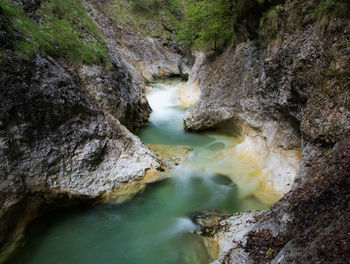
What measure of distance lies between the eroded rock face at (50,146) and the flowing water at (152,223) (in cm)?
50

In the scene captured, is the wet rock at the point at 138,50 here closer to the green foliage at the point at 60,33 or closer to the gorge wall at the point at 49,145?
the green foliage at the point at 60,33

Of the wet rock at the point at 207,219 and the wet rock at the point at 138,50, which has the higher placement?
the wet rock at the point at 138,50

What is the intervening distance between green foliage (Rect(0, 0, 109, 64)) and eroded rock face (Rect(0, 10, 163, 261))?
32.1 inches

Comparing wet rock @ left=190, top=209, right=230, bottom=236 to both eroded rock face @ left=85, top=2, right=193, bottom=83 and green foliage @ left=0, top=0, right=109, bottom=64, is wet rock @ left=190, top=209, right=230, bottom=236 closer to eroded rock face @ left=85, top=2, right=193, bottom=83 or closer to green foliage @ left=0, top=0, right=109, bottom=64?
green foliage @ left=0, top=0, right=109, bottom=64

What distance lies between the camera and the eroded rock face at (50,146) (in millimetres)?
4469

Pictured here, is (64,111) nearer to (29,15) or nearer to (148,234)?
(148,234)

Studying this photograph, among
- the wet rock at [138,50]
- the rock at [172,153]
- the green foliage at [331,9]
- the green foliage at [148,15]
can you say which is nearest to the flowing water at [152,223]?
the rock at [172,153]

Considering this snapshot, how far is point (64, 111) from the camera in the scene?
5.57 meters

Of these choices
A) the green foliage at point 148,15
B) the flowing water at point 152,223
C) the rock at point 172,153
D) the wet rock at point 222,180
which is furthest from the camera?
the green foliage at point 148,15

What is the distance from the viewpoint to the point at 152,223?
16.6 ft

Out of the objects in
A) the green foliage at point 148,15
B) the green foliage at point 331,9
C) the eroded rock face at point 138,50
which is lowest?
the green foliage at point 331,9

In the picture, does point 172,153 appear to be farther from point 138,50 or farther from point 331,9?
point 138,50

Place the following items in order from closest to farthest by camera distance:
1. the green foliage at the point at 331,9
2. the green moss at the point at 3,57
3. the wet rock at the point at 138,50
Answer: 1. the green foliage at the point at 331,9
2. the green moss at the point at 3,57
3. the wet rock at the point at 138,50

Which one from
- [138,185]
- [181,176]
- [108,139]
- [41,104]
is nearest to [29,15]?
[41,104]
